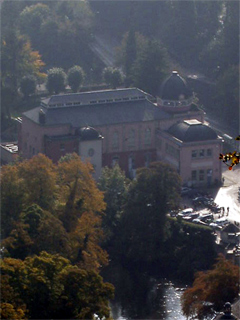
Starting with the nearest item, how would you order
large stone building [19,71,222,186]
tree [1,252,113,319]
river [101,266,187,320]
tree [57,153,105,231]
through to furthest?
tree [1,252,113,319]
river [101,266,187,320]
tree [57,153,105,231]
large stone building [19,71,222,186]

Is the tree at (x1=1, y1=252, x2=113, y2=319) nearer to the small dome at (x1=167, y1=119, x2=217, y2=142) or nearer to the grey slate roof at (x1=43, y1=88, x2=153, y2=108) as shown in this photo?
the small dome at (x1=167, y1=119, x2=217, y2=142)

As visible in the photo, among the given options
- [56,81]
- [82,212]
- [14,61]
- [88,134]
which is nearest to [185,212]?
[82,212]

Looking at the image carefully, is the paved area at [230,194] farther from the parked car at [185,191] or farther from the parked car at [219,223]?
the parked car at [185,191]

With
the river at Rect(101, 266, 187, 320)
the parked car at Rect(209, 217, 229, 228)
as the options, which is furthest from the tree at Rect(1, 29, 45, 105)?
the river at Rect(101, 266, 187, 320)

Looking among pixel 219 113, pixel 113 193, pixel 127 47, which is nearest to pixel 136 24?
pixel 127 47

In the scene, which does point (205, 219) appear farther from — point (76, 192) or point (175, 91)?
point (175, 91)

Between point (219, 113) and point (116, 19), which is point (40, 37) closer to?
point (116, 19)

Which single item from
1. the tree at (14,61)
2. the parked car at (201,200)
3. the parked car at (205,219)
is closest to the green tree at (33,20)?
the tree at (14,61)
